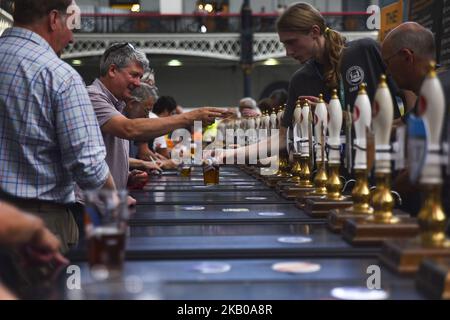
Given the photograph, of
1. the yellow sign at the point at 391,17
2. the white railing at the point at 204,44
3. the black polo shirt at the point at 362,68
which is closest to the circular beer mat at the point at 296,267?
the black polo shirt at the point at 362,68

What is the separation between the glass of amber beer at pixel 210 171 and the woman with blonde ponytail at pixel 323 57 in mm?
402

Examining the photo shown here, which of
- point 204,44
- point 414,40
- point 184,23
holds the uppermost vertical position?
point 184,23

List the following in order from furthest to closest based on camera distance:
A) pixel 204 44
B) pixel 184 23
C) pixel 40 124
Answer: pixel 184 23, pixel 204 44, pixel 40 124

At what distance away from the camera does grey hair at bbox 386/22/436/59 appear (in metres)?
2.24

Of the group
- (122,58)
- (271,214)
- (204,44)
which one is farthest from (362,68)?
(204,44)

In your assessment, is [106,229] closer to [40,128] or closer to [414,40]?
[40,128]

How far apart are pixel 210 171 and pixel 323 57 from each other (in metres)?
0.75

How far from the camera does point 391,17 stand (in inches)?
156

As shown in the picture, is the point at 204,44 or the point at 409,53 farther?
the point at 204,44

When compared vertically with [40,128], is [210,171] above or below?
below

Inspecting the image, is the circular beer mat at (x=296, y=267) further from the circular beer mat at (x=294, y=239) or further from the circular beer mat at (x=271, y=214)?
the circular beer mat at (x=271, y=214)

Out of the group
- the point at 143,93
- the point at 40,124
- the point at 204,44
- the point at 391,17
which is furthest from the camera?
the point at 204,44

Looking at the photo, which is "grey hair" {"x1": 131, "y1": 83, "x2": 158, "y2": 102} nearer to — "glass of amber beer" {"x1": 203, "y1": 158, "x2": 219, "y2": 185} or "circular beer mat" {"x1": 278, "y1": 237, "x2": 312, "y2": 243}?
"glass of amber beer" {"x1": 203, "y1": 158, "x2": 219, "y2": 185}
